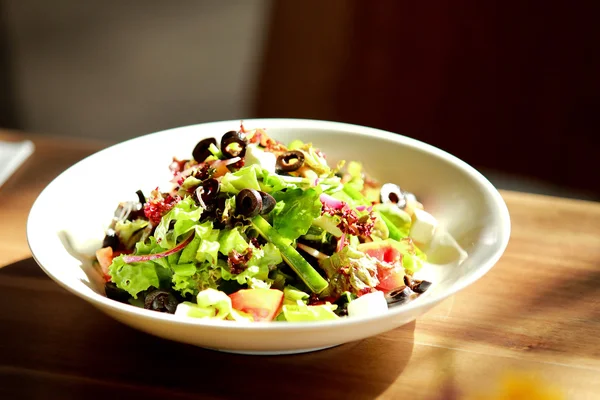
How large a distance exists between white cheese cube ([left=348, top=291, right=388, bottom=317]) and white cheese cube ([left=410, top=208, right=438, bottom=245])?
1.24 ft

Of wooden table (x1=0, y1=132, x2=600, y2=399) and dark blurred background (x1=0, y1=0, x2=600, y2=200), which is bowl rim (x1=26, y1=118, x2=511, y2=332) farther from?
dark blurred background (x1=0, y1=0, x2=600, y2=200)

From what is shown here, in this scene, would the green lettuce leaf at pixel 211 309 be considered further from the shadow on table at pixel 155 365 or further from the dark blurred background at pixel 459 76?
the dark blurred background at pixel 459 76

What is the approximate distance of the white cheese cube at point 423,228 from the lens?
66.4 inches

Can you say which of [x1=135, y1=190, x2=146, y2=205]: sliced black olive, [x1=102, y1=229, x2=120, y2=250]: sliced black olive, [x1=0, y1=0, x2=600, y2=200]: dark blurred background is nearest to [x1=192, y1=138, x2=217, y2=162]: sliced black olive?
[x1=135, y1=190, x2=146, y2=205]: sliced black olive

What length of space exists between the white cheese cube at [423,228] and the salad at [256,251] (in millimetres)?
56

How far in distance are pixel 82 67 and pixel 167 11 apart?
3.05 feet

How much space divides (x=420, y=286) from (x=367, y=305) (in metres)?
0.19

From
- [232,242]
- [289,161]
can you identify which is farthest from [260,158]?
[232,242]

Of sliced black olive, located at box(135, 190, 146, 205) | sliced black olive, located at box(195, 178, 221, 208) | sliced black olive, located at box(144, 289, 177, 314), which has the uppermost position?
sliced black olive, located at box(195, 178, 221, 208)

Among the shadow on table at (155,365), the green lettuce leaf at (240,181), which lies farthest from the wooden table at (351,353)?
the green lettuce leaf at (240,181)

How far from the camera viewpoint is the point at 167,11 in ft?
20.7

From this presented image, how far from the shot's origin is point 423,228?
5.54 feet

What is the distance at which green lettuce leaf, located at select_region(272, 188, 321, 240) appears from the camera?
147 centimetres

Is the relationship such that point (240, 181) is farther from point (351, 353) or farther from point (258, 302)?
point (351, 353)
